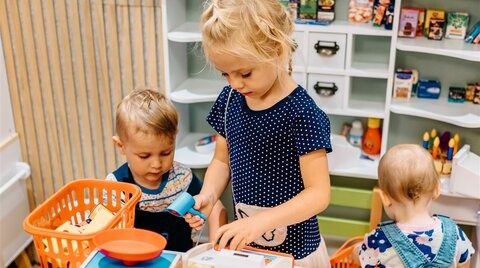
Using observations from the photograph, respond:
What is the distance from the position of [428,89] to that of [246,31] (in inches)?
53.2

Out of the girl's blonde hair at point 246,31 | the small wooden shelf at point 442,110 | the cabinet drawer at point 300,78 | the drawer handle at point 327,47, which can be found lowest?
the small wooden shelf at point 442,110

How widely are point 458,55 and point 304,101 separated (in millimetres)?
965

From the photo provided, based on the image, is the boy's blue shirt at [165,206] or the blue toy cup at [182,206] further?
the boy's blue shirt at [165,206]

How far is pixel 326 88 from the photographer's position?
7.69 feet

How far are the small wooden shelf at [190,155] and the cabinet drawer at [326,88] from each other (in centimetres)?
50

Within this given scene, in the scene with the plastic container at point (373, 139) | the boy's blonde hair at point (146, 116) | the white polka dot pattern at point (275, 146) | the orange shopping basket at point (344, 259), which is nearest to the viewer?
the white polka dot pattern at point (275, 146)

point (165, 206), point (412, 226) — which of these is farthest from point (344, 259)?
point (165, 206)

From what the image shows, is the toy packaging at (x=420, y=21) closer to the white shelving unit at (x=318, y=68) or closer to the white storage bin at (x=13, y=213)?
the white shelving unit at (x=318, y=68)

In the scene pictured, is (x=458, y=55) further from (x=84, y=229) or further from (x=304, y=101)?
(x=84, y=229)

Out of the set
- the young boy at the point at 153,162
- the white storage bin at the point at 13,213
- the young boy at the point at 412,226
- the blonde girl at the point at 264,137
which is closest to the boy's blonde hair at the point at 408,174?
the young boy at the point at 412,226

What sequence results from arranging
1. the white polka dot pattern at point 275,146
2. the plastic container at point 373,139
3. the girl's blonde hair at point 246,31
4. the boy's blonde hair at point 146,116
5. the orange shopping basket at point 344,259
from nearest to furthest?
the girl's blonde hair at point 246,31 → the white polka dot pattern at point 275,146 → the boy's blonde hair at point 146,116 → the orange shopping basket at point 344,259 → the plastic container at point 373,139

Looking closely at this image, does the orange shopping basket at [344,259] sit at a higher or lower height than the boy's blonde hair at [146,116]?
lower

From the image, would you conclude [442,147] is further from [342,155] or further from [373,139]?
[342,155]

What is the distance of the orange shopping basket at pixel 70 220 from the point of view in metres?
1.22
